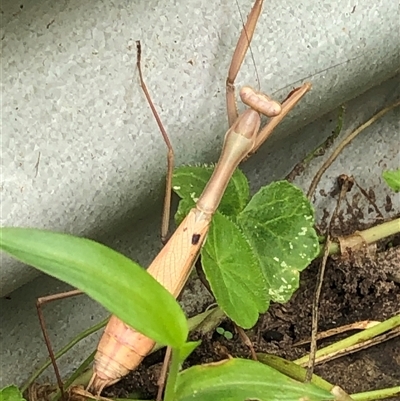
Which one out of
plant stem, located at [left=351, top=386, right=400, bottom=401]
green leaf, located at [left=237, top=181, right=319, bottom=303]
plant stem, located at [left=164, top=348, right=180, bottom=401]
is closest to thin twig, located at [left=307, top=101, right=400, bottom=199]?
green leaf, located at [left=237, top=181, right=319, bottom=303]

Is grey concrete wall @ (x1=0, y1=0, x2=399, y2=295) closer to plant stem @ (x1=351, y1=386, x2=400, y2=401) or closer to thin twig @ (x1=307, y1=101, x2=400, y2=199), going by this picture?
thin twig @ (x1=307, y1=101, x2=400, y2=199)

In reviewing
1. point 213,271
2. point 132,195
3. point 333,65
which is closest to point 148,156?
point 132,195

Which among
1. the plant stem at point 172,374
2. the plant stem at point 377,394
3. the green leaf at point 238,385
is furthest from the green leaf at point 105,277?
the plant stem at point 377,394

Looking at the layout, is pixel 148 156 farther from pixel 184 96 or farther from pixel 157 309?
pixel 157 309

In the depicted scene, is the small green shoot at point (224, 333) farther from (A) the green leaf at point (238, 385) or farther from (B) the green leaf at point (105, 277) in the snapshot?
(B) the green leaf at point (105, 277)

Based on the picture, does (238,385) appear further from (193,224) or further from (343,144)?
(343,144)
